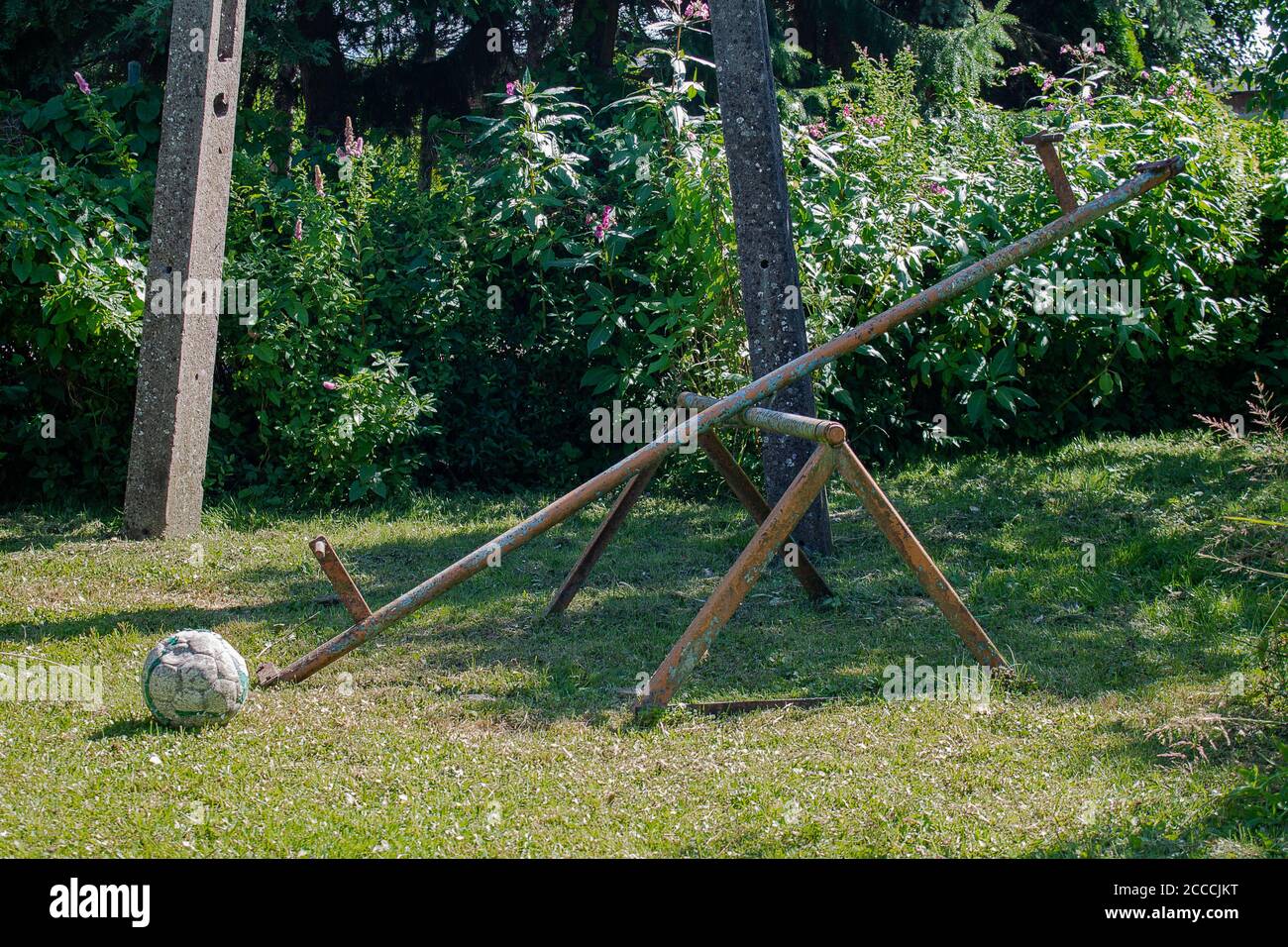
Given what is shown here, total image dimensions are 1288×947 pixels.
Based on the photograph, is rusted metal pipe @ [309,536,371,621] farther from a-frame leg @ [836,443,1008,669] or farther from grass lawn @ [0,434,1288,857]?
a-frame leg @ [836,443,1008,669]

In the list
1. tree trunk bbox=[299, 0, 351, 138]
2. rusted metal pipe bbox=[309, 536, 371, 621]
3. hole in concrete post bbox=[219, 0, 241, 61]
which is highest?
tree trunk bbox=[299, 0, 351, 138]

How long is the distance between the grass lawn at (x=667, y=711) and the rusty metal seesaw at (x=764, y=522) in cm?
24

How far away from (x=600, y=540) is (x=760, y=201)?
2130mm

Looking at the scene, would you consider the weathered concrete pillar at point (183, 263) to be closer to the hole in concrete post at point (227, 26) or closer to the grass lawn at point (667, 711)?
the hole in concrete post at point (227, 26)

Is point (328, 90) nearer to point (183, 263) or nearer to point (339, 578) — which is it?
point (183, 263)

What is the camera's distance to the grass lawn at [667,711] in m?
3.55

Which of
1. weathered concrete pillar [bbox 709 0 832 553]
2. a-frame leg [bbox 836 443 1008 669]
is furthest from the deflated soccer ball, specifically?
weathered concrete pillar [bbox 709 0 832 553]

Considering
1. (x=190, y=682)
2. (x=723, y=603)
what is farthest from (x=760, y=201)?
(x=190, y=682)

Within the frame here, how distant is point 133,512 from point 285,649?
2.35 m

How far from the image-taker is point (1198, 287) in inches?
326

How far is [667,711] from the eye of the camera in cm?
451

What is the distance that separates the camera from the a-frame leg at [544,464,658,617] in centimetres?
554

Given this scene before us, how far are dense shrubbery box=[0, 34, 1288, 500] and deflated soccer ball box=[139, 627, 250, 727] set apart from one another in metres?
3.40

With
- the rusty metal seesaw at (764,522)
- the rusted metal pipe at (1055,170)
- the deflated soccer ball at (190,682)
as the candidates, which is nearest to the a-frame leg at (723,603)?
the rusty metal seesaw at (764,522)
